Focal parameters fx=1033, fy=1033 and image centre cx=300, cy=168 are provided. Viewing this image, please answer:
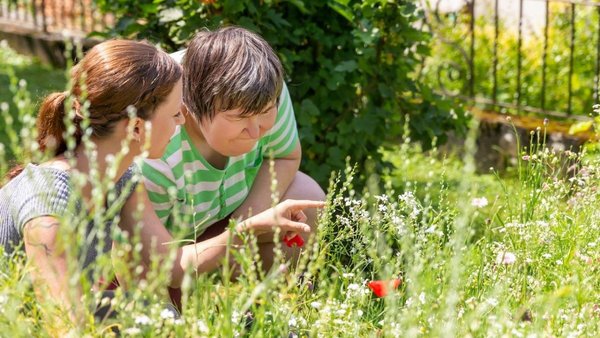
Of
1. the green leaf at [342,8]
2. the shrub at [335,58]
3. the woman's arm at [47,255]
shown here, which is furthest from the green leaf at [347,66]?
the woman's arm at [47,255]

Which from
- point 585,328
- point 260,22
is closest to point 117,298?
point 585,328

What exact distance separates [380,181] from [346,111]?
325 mm

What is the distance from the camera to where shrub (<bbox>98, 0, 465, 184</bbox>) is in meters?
3.96

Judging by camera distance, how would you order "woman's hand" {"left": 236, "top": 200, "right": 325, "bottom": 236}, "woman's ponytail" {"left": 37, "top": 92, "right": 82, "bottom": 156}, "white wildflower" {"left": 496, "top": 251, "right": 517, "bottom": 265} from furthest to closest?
"woman's ponytail" {"left": 37, "top": 92, "right": 82, "bottom": 156}, "woman's hand" {"left": 236, "top": 200, "right": 325, "bottom": 236}, "white wildflower" {"left": 496, "top": 251, "right": 517, "bottom": 265}

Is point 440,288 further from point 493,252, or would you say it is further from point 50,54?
point 50,54

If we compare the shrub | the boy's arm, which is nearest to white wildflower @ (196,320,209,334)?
the boy's arm

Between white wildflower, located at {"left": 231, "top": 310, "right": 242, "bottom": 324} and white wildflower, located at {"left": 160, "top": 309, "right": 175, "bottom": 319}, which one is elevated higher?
white wildflower, located at {"left": 160, "top": 309, "right": 175, "bottom": 319}

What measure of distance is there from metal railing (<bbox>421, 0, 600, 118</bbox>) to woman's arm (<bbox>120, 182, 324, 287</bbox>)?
287 centimetres

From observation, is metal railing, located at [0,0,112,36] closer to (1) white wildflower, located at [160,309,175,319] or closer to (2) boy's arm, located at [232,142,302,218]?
(2) boy's arm, located at [232,142,302,218]

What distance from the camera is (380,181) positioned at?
14.0ft

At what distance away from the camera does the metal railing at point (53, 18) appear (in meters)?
7.65

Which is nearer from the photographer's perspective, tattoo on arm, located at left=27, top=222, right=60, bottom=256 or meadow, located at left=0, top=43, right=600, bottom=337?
meadow, located at left=0, top=43, right=600, bottom=337

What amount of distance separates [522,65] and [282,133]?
292 centimetres

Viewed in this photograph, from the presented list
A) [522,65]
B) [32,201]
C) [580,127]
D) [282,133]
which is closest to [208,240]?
[32,201]
